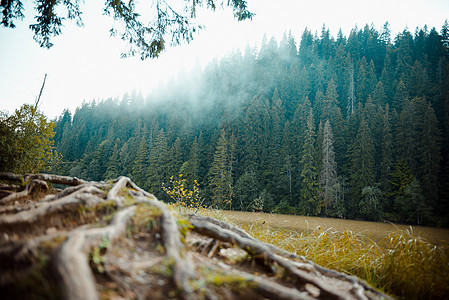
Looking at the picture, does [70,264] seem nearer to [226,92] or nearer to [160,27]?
[160,27]

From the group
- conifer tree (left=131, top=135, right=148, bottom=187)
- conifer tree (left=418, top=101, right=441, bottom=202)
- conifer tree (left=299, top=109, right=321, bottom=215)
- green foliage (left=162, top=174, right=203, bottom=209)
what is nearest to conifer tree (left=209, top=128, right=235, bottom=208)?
conifer tree (left=299, top=109, right=321, bottom=215)

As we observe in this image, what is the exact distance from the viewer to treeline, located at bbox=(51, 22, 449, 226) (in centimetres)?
2995

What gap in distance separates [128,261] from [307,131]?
3804cm

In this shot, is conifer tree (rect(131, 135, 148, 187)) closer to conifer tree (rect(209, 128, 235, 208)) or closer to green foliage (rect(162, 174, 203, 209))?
conifer tree (rect(209, 128, 235, 208))

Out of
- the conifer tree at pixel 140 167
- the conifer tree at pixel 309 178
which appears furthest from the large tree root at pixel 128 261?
the conifer tree at pixel 140 167

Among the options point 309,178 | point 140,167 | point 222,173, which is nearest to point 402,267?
point 309,178

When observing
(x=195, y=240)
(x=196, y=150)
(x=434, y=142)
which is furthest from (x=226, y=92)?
(x=195, y=240)

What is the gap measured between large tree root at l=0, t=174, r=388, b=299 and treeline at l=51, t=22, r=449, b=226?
12585 millimetres

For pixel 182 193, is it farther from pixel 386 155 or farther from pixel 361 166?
pixel 386 155

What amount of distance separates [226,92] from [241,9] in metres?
52.9

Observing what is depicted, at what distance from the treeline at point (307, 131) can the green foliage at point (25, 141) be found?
11639 mm

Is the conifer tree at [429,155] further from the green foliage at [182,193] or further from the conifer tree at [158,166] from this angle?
the conifer tree at [158,166]

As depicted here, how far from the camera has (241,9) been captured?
4906 mm

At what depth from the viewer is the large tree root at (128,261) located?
100cm
